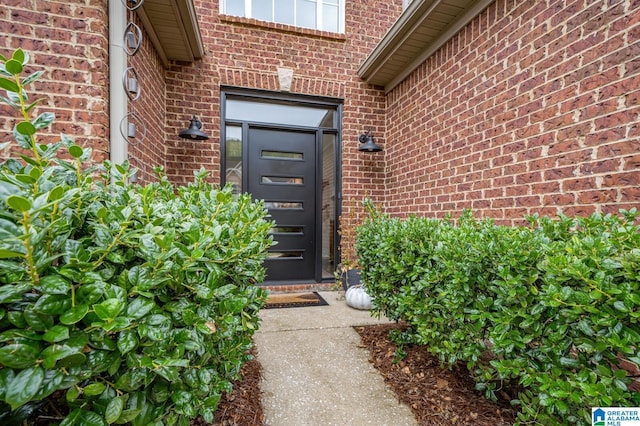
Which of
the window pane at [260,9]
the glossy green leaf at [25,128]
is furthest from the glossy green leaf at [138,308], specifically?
the window pane at [260,9]

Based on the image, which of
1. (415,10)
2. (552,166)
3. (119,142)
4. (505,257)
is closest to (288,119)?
(415,10)

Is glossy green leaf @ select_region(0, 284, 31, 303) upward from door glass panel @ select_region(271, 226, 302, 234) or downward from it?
upward

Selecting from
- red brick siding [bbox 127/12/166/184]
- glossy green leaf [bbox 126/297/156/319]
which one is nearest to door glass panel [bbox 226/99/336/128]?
red brick siding [bbox 127/12/166/184]

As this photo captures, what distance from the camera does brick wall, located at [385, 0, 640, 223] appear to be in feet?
5.07

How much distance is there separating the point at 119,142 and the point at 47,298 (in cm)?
197

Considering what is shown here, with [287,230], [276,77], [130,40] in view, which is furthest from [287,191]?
[130,40]

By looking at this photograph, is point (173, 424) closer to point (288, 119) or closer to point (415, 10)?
point (415, 10)

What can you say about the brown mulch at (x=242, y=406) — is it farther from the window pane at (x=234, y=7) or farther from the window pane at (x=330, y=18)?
the window pane at (x=330, y=18)

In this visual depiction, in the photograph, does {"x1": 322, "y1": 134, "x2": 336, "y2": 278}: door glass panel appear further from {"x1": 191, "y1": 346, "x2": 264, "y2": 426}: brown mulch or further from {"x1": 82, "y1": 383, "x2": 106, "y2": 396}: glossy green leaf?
{"x1": 82, "y1": 383, "x2": 106, "y2": 396}: glossy green leaf

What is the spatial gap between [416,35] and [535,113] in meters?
1.55

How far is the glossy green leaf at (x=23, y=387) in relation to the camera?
44 centimetres

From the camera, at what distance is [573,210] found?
5.73 feet

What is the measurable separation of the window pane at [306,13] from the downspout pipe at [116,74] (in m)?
2.37

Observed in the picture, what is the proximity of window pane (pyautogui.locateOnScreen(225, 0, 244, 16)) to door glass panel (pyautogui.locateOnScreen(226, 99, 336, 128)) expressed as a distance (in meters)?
1.07
